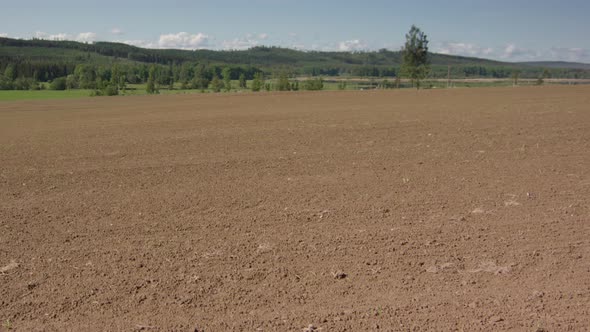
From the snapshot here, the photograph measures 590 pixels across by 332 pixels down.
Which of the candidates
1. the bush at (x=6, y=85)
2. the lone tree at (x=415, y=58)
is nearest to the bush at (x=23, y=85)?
the bush at (x=6, y=85)

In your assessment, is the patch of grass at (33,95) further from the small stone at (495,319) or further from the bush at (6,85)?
the small stone at (495,319)

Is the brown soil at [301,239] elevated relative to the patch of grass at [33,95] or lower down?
lower down

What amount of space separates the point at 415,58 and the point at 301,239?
6531 centimetres

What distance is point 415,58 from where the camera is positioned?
7019cm

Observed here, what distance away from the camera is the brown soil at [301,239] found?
6.02 m

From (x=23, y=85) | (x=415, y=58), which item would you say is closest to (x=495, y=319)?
(x=415, y=58)

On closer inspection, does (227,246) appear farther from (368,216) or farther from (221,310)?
(368,216)

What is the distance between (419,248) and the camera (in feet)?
25.6

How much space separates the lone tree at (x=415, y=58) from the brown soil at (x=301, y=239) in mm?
53568

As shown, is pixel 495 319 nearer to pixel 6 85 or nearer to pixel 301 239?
pixel 301 239

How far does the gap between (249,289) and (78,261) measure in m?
2.61

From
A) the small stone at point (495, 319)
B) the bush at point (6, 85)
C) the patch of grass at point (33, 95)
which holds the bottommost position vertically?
the small stone at point (495, 319)

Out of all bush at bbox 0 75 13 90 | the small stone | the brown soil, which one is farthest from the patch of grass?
the small stone

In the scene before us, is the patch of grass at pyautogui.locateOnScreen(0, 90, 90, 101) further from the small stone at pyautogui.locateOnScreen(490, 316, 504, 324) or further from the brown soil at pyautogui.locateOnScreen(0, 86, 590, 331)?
the small stone at pyautogui.locateOnScreen(490, 316, 504, 324)
